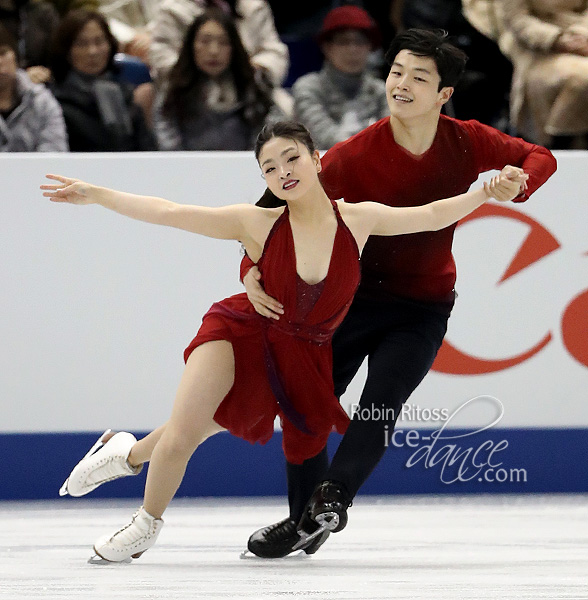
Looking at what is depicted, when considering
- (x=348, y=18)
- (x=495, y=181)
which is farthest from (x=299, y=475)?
(x=348, y=18)

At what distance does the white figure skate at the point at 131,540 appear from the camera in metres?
2.89

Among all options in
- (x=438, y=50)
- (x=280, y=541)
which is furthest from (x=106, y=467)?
(x=438, y=50)

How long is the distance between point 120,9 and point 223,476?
2.57 metres

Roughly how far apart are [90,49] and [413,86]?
2.22 meters

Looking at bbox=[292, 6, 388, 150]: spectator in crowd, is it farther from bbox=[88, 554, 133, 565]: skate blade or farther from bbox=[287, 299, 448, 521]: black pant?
bbox=[88, 554, 133, 565]: skate blade

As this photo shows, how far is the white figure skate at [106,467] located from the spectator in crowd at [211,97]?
179 centimetres

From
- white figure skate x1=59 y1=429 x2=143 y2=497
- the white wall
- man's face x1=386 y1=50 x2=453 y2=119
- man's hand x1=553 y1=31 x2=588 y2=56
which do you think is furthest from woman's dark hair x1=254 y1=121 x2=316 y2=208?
man's hand x1=553 y1=31 x2=588 y2=56

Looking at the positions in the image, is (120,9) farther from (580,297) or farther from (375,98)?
(580,297)

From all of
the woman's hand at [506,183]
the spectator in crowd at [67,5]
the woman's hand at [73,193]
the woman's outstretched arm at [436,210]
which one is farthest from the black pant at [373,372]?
the spectator in crowd at [67,5]

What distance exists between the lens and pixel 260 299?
9.16ft

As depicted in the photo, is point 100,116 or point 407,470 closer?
point 407,470

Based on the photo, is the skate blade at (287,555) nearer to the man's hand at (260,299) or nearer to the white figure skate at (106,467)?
the white figure skate at (106,467)

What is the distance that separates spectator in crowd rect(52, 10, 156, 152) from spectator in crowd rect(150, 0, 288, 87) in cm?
24

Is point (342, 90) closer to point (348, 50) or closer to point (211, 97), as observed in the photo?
point (348, 50)
